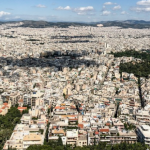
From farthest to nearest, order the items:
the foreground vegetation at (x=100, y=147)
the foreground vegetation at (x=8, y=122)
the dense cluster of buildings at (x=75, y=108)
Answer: the foreground vegetation at (x=8, y=122) < the dense cluster of buildings at (x=75, y=108) < the foreground vegetation at (x=100, y=147)

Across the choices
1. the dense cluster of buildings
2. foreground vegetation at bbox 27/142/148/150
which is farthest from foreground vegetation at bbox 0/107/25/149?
foreground vegetation at bbox 27/142/148/150

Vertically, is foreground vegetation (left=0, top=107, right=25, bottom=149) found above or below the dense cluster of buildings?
below

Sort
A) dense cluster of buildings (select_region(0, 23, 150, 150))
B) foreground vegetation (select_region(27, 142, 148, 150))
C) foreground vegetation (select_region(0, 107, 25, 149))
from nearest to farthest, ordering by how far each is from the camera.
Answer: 1. foreground vegetation (select_region(27, 142, 148, 150))
2. dense cluster of buildings (select_region(0, 23, 150, 150))
3. foreground vegetation (select_region(0, 107, 25, 149))

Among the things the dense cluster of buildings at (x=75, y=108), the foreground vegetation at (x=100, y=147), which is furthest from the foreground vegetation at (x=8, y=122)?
the foreground vegetation at (x=100, y=147)

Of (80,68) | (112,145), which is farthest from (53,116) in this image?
(80,68)

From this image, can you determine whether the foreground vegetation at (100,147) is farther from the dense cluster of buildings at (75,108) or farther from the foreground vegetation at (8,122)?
the foreground vegetation at (8,122)

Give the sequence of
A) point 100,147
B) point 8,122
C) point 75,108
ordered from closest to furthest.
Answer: point 100,147, point 8,122, point 75,108

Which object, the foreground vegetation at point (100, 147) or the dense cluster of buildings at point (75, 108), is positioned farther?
the dense cluster of buildings at point (75, 108)

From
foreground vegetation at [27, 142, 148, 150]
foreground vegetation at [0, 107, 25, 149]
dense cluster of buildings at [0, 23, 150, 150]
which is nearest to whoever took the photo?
foreground vegetation at [27, 142, 148, 150]

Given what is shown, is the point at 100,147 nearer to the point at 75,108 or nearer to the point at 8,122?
the point at 75,108

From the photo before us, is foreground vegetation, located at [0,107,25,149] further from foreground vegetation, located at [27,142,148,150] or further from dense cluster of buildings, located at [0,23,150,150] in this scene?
foreground vegetation, located at [27,142,148,150]

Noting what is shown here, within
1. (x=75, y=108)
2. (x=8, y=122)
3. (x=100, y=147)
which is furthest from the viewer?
(x=75, y=108)

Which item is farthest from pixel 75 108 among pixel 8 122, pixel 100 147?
pixel 100 147
